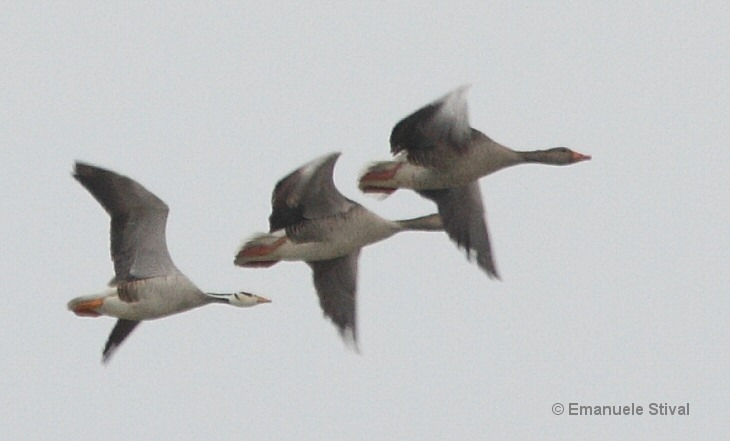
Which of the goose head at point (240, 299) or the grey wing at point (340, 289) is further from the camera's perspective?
the grey wing at point (340, 289)

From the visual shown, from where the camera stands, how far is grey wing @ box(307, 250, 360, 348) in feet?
74.4

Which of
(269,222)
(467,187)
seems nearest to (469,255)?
(467,187)

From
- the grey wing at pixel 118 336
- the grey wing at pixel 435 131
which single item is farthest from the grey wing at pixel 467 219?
the grey wing at pixel 118 336

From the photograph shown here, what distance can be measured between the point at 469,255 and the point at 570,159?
4.57ft

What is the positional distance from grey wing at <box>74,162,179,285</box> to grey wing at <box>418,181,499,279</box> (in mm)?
2582

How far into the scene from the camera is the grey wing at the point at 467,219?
2219 centimetres

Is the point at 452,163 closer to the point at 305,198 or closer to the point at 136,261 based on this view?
the point at 305,198

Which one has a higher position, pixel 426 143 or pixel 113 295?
pixel 426 143

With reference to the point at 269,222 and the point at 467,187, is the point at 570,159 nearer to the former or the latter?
the point at 467,187

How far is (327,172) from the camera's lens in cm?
2081

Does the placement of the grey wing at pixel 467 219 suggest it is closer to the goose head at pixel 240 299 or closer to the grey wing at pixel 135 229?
the goose head at pixel 240 299

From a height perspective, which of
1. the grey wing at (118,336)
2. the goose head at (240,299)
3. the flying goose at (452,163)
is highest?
the flying goose at (452,163)

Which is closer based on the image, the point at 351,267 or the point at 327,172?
the point at 327,172

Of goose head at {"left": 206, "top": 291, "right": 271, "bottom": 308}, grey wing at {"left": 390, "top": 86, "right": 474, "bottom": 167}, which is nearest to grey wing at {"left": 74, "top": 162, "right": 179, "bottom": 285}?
goose head at {"left": 206, "top": 291, "right": 271, "bottom": 308}
